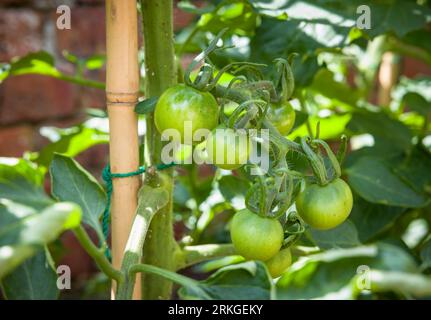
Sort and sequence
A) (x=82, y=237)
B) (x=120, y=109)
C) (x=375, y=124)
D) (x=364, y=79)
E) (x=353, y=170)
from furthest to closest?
(x=364, y=79) → (x=375, y=124) → (x=353, y=170) → (x=120, y=109) → (x=82, y=237)

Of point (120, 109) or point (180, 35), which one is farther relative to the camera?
point (180, 35)

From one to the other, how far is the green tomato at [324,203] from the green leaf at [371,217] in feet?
1.03

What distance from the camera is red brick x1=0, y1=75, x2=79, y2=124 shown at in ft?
3.43

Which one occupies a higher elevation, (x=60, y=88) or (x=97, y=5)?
(x=97, y=5)

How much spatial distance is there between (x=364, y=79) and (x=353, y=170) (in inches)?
15.8

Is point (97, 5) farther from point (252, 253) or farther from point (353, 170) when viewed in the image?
point (252, 253)

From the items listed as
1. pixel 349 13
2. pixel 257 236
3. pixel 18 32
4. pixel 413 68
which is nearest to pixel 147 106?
pixel 257 236

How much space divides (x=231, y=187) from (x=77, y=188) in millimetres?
179

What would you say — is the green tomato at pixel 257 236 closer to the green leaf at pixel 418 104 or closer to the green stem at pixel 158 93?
the green stem at pixel 158 93

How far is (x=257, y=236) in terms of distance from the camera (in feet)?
1.27

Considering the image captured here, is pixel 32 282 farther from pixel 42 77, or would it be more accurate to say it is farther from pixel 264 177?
pixel 42 77

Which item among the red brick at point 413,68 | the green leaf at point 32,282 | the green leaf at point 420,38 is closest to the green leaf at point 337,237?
the green leaf at point 32,282

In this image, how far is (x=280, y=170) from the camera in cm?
39
